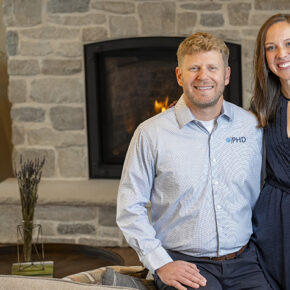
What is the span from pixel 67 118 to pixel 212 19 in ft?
3.75

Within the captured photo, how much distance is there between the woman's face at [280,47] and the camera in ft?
6.86

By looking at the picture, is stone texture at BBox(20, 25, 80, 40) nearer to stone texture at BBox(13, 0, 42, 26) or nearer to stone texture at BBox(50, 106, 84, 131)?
stone texture at BBox(13, 0, 42, 26)

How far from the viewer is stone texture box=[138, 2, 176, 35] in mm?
3764

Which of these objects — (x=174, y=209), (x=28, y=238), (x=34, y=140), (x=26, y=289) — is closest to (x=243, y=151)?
(x=174, y=209)

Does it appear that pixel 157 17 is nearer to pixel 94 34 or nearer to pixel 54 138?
pixel 94 34

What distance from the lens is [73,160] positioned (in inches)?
158

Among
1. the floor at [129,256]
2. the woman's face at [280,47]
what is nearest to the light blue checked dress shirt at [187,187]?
the woman's face at [280,47]

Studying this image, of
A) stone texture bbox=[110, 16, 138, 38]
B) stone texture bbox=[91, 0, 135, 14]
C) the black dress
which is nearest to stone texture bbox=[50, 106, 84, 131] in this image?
stone texture bbox=[110, 16, 138, 38]

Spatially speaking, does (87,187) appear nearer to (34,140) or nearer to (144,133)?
(34,140)

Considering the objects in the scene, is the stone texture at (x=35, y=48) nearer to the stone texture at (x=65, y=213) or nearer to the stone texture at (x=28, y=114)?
the stone texture at (x=28, y=114)

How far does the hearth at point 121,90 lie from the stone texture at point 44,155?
264 millimetres

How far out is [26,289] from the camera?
1.45 meters

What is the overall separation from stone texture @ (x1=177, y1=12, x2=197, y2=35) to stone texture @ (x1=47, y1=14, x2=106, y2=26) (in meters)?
0.49

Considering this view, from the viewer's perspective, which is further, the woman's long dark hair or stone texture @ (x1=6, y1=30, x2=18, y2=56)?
stone texture @ (x1=6, y1=30, x2=18, y2=56)
